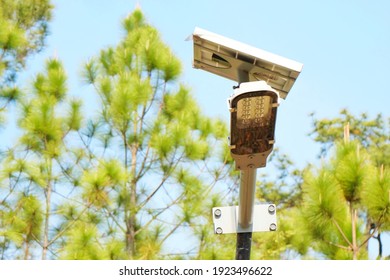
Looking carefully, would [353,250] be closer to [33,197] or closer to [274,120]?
[274,120]

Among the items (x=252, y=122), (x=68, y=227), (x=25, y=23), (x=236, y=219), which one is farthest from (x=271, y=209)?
(x=25, y=23)

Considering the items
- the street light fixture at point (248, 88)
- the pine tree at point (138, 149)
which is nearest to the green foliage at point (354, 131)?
the pine tree at point (138, 149)

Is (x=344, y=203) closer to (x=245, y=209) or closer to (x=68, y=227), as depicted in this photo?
(x=245, y=209)

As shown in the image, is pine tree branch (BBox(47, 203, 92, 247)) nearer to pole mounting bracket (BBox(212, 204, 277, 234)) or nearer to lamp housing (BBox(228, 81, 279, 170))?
pole mounting bracket (BBox(212, 204, 277, 234))

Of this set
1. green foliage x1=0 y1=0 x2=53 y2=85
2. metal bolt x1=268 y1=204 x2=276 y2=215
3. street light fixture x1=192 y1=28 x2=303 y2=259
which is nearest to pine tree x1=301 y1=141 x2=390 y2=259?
metal bolt x1=268 y1=204 x2=276 y2=215

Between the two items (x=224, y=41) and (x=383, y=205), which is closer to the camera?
(x=224, y=41)

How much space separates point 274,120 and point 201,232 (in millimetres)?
3581

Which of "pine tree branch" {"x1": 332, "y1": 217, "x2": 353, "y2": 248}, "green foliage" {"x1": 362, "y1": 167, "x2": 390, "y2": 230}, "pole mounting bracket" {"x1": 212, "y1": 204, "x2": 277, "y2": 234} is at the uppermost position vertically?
"green foliage" {"x1": 362, "y1": 167, "x2": 390, "y2": 230}

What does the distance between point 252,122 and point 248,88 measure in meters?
0.08

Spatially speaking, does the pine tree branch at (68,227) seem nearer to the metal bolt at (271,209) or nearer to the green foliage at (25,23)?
the green foliage at (25,23)

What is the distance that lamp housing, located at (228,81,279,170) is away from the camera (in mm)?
1125
